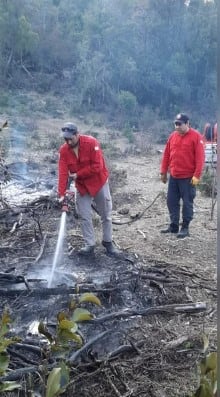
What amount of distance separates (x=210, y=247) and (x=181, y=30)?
1717 cm

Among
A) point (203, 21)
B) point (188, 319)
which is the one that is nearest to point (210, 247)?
point (188, 319)

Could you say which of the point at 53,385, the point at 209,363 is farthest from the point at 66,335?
the point at 209,363

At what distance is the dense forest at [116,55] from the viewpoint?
20.3 m

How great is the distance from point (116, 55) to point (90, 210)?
723 inches

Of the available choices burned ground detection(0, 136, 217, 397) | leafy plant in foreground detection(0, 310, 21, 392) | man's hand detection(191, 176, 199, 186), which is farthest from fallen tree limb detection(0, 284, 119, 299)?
leafy plant in foreground detection(0, 310, 21, 392)

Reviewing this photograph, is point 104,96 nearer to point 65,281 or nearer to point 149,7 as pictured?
point 149,7

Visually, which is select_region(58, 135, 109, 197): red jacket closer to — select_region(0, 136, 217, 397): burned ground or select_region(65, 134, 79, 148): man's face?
select_region(65, 134, 79, 148): man's face

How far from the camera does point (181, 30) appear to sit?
20.7m

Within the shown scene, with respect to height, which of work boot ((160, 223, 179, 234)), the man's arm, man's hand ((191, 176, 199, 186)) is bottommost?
work boot ((160, 223, 179, 234))

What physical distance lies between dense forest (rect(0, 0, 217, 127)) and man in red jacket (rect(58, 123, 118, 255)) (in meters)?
14.1

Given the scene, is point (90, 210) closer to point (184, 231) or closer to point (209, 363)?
point (184, 231)

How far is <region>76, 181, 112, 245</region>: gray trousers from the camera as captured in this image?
16.5 feet

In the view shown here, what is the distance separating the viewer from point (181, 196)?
577 centimetres

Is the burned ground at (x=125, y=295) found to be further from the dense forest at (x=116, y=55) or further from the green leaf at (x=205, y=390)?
the dense forest at (x=116, y=55)
